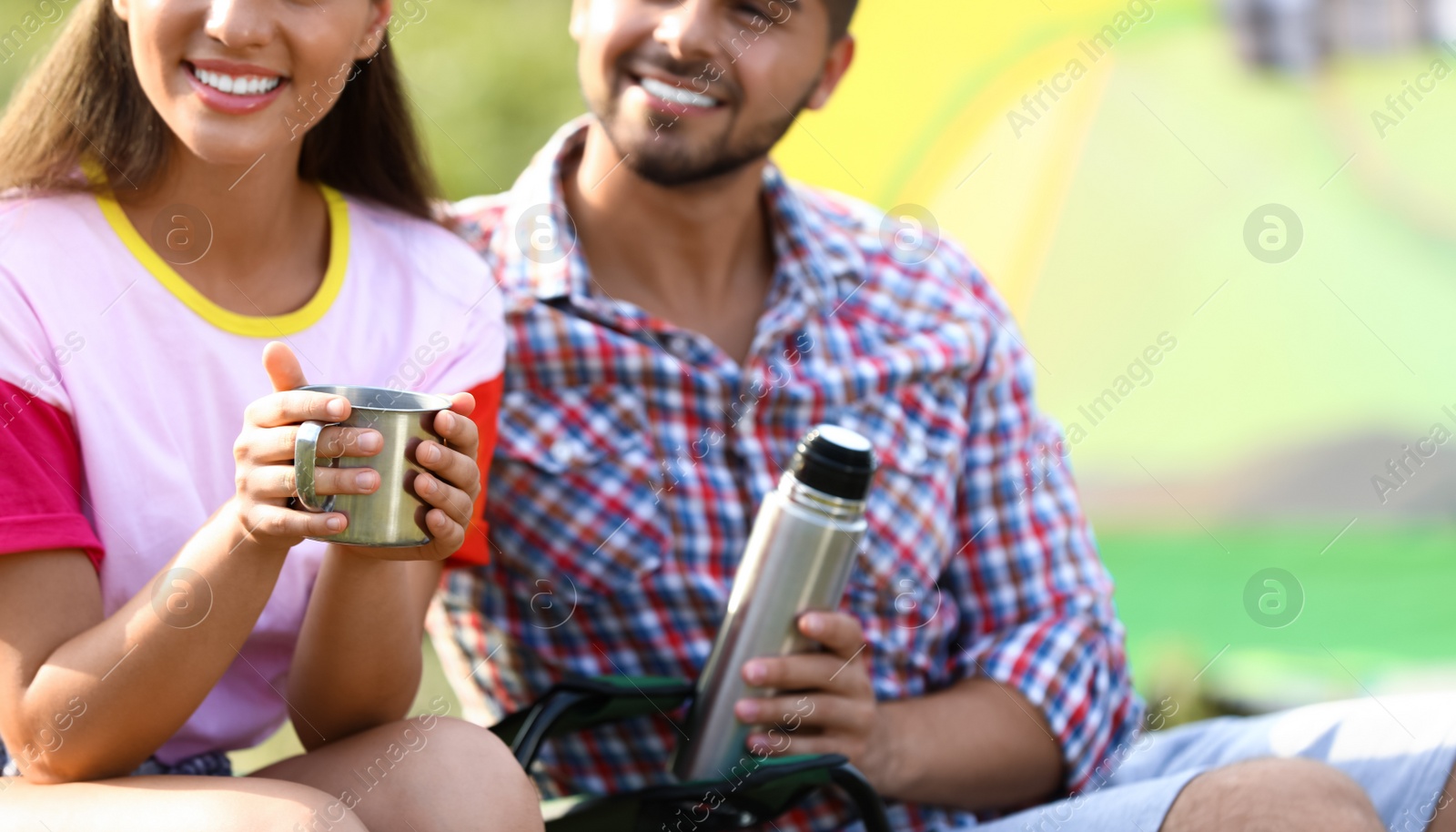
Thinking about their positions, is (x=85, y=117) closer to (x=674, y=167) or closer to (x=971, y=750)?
(x=674, y=167)

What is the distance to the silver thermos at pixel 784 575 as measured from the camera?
141cm

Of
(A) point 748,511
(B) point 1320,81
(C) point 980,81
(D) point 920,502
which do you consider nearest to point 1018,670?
(D) point 920,502

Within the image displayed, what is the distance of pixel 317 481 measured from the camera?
3.37 feet

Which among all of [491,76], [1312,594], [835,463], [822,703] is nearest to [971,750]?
[822,703]

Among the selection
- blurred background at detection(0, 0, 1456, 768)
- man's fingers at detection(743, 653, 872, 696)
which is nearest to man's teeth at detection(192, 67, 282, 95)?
man's fingers at detection(743, 653, 872, 696)

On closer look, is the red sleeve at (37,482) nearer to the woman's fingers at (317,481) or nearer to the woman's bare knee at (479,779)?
the woman's fingers at (317,481)

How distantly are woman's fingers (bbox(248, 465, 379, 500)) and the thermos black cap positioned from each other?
491 mm

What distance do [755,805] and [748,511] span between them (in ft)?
1.41

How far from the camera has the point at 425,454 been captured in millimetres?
1086

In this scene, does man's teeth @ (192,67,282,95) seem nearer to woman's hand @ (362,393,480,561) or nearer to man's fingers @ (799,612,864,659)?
woman's hand @ (362,393,480,561)

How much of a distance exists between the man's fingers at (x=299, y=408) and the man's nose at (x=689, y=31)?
2.73 feet

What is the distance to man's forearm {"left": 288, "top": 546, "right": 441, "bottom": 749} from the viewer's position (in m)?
1.21

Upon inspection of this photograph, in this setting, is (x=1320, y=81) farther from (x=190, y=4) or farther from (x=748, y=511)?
(x=190, y=4)

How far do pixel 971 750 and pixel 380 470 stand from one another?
0.92 m
